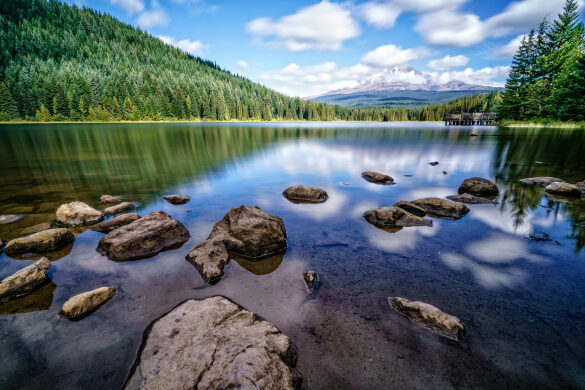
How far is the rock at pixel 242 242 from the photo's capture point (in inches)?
271

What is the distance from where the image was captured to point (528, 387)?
3.77 meters

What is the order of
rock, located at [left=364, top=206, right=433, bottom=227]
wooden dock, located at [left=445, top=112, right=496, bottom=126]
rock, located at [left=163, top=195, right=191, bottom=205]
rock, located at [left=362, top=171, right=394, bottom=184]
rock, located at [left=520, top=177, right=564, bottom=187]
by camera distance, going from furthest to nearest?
wooden dock, located at [left=445, top=112, right=496, bottom=126]
rock, located at [left=362, top=171, right=394, bottom=184]
rock, located at [left=520, top=177, right=564, bottom=187]
rock, located at [left=163, top=195, right=191, bottom=205]
rock, located at [left=364, top=206, right=433, bottom=227]

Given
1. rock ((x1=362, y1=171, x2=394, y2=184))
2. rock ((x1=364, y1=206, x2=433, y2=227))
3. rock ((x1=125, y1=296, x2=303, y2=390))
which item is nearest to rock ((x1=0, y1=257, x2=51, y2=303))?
rock ((x1=125, y1=296, x2=303, y2=390))

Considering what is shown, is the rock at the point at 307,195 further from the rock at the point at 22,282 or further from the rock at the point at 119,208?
the rock at the point at 22,282

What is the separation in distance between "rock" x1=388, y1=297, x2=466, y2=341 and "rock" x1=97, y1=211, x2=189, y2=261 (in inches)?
277

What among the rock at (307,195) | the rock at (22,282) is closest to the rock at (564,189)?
the rock at (307,195)

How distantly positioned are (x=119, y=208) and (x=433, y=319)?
41.3 ft

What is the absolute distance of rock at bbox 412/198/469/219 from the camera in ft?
34.3

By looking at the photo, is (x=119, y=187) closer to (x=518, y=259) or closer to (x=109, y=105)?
(x=518, y=259)

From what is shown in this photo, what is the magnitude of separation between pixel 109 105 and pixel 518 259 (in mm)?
143209

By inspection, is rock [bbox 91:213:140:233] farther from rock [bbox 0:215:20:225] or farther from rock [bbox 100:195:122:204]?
rock [bbox 0:215:20:225]

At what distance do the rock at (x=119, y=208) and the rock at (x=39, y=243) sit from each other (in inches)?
112

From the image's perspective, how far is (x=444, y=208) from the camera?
10.6 metres

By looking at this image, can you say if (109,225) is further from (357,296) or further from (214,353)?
(357,296)
